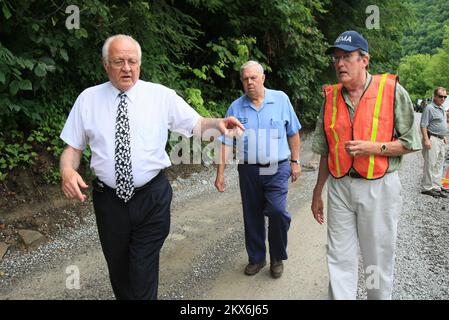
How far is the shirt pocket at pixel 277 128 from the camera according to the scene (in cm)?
381

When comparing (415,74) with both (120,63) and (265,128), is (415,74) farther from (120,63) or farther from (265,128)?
(120,63)

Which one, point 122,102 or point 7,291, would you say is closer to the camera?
point 122,102

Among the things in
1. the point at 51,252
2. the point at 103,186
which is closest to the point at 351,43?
the point at 103,186

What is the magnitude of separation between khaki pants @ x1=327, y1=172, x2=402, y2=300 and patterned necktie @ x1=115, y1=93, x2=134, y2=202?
4.86 ft

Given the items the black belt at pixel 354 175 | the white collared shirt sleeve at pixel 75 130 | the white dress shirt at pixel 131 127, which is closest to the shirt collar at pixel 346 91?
the black belt at pixel 354 175

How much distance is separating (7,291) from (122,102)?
7.37 feet

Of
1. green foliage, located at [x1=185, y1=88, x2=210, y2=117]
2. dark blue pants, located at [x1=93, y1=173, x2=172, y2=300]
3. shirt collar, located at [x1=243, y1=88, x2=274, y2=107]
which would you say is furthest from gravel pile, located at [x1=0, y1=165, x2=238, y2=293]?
green foliage, located at [x1=185, y1=88, x2=210, y2=117]

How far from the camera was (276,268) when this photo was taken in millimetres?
3883

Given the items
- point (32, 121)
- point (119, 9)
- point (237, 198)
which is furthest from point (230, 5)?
point (32, 121)

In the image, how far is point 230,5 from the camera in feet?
28.5

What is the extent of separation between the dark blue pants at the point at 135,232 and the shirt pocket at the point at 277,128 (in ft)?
4.79

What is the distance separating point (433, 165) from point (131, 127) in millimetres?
7405

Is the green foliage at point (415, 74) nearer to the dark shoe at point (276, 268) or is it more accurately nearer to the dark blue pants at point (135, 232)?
the dark shoe at point (276, 268)

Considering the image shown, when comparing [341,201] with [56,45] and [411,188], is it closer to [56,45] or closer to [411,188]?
[56,45]
